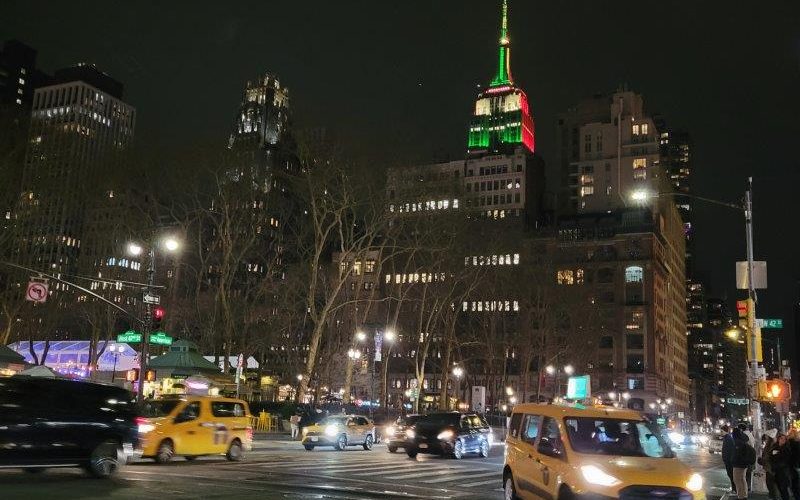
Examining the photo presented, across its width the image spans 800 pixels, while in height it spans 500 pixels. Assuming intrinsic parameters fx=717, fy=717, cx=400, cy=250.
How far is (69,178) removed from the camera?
43.7 meters

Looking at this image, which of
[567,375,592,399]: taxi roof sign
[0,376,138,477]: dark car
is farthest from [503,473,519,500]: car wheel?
[567,375,592,399]: taxi roof sign

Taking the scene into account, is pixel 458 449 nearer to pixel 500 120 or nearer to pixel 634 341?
pixel 634 341

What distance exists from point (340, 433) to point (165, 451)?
11.9m

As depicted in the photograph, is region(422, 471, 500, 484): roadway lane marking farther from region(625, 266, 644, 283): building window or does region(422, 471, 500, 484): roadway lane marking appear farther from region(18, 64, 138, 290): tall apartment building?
region(625, 266, 644, 283): building window

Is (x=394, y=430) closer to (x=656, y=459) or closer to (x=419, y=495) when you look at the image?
(x=419, y=495)

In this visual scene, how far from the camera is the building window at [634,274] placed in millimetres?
123012

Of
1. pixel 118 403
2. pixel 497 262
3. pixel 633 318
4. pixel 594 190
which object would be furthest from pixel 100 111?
pixel 594 190

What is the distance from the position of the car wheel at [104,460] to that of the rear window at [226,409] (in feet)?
19.5

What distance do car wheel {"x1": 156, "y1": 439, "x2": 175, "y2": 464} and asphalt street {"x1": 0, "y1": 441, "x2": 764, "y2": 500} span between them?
31 centimetres

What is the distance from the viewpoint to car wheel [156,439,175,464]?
20.0m

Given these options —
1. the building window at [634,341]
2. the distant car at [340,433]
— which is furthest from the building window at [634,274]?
the distant car at [340,433]

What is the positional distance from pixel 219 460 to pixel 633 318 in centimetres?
10888

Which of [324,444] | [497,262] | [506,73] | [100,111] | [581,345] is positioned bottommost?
[324,444]

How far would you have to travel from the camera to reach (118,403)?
15.9 m
